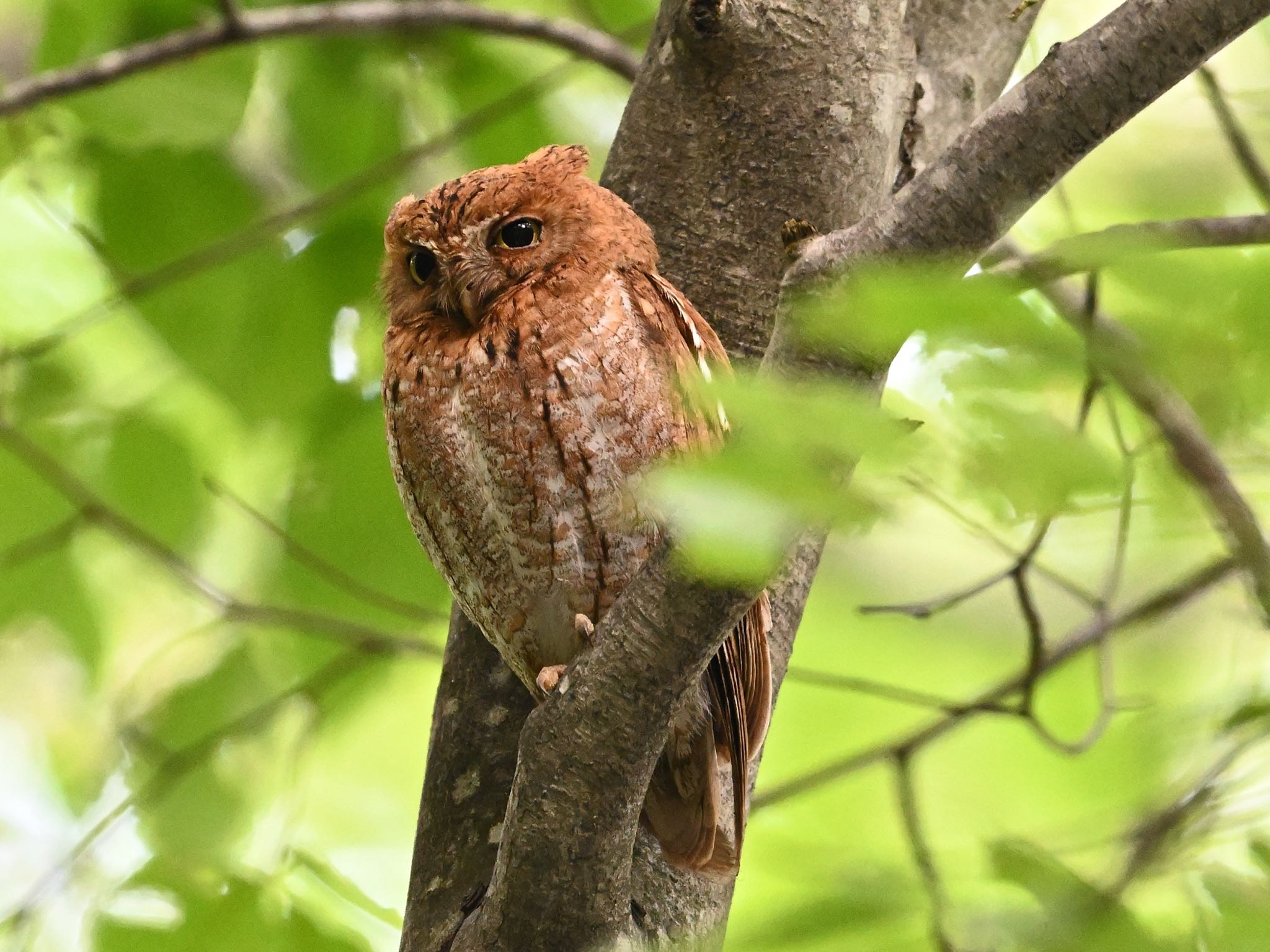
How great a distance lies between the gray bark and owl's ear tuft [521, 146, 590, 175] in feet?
0.40

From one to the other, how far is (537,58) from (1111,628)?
5.72 feet

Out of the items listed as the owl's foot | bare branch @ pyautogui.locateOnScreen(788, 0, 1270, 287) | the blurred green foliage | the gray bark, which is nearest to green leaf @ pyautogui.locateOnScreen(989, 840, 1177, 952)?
the blurred green foliage

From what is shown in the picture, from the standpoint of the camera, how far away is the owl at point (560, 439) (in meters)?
1.81

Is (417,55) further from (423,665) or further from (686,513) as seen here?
(686,513)

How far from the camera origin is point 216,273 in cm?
254

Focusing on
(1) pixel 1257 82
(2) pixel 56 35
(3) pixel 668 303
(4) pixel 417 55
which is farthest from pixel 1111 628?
(2) pixel 56 35

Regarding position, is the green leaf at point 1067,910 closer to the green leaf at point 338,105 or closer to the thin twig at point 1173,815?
the thin twig at point 1173,815

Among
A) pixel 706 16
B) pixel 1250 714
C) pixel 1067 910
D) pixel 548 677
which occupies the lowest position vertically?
pixel 1067 910

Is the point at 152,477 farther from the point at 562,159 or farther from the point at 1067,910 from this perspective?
the point at 1067,910

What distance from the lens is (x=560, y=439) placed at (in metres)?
1.80

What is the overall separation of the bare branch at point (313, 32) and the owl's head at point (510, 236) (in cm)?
60

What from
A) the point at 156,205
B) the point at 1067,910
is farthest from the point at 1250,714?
the point at 156,205

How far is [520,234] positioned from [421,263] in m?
0.19

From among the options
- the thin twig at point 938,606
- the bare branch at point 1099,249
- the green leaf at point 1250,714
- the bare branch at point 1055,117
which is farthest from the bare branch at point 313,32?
the bare branch at point 1099,249
